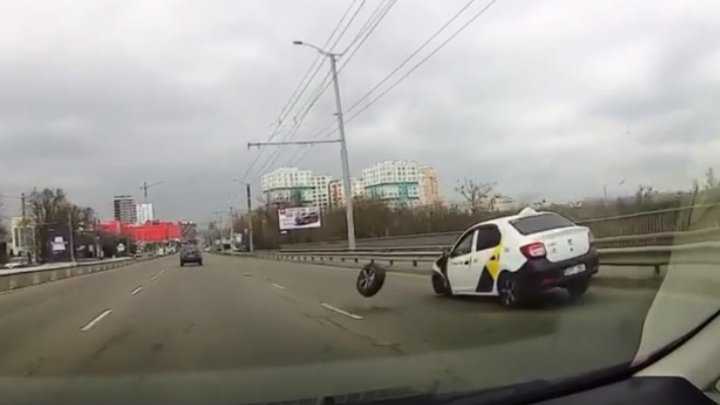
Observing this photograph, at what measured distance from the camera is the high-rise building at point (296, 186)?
93.9 metres

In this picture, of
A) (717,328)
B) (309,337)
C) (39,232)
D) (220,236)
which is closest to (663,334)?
(717,328)

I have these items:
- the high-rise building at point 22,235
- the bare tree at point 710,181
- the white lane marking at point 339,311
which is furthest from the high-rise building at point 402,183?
the high-rise building at point 22,235

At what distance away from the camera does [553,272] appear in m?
11.4

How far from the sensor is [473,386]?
4.98 metres

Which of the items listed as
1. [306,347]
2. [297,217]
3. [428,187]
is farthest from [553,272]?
[297,217]

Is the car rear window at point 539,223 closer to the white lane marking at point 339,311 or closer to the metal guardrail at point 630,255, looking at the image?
the metal guardrail at point 630,255

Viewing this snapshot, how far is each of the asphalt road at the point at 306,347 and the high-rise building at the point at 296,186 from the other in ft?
255

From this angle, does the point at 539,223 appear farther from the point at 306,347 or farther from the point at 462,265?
the point at 306,347

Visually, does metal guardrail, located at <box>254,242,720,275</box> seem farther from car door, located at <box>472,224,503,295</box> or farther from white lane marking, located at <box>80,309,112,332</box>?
white lane marking, located at <box>80,309,112,332</box>

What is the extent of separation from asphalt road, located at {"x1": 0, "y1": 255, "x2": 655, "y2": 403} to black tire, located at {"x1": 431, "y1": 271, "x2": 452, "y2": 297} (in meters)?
0.28

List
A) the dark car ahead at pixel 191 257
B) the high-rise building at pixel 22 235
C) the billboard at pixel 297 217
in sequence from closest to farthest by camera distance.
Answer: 1. the dark car ahead at pixel 191 257
2. the billboard at pixel 297 217
3. the high-rise building at pixel 22 235

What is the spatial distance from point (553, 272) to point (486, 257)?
1.38m

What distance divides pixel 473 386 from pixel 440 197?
443 inches

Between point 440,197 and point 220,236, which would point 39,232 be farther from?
point 440,197
